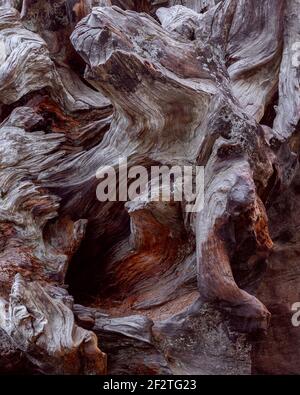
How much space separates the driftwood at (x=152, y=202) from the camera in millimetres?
3066

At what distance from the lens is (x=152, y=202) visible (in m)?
3.25

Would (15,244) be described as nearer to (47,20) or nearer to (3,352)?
(3,352)

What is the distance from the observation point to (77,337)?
10.0 feet

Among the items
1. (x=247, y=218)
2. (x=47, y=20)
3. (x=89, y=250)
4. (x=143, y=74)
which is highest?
(x=47, y=20)

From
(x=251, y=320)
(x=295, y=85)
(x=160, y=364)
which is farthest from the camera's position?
(x=295, y=85)

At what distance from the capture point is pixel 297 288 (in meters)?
3.80

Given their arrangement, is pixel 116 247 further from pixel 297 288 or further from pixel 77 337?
pixel 297 288

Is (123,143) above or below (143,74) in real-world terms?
below

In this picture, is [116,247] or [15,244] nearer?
[15,244]

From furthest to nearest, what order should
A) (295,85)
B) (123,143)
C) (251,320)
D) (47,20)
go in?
(47,20) < (295,85) < (123,143) < (251,320)

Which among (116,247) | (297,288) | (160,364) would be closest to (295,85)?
(297,288)

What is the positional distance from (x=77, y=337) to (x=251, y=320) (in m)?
0.83

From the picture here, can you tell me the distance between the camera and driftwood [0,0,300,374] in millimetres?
3066

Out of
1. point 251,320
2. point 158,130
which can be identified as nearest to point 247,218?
point 251,320
